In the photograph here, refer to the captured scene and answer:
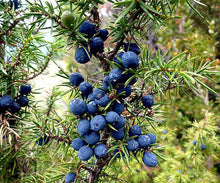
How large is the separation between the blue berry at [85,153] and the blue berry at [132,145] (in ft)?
0.38

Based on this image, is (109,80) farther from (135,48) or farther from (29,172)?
(29,172)

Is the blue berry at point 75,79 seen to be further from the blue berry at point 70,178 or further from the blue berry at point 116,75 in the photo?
the blue berry at point 70,178

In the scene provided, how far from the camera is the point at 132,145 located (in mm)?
538

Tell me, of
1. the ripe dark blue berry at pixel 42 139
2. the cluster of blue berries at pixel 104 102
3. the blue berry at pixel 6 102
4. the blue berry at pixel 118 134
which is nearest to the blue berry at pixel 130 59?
the cluster of blue berries at pixel 104 102

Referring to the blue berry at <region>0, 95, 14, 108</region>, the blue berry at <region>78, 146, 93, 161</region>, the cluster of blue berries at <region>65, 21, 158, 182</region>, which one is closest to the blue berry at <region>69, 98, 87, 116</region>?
the cluster of blue berries at <region>65, 21, 158, 182</region>

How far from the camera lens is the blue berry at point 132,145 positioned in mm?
537

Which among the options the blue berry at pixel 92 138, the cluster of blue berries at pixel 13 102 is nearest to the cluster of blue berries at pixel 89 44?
the blue berry at pixel 92 138

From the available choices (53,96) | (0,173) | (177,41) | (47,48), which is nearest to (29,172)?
(0,173)

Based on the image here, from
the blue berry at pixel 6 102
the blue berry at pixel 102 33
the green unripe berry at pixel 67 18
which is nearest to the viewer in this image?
the green unripe berry at pixel 67 18

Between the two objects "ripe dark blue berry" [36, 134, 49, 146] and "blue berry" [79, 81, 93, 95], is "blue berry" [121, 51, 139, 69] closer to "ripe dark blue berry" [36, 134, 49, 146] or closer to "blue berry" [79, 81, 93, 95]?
"blue berry" [79, 81, 93, 95]

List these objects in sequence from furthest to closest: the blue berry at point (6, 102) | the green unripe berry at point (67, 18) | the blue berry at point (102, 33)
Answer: the blue berry at point (6, 102)
the blue berry at point (102, 33)
the green unripe berry at point (67, 18)

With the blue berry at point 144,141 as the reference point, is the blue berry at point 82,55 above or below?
above

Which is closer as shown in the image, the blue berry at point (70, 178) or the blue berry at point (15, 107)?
the blue berry at point (70, 178)

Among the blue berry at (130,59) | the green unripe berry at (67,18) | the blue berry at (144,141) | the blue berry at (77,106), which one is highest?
the green unripe berry at (67,18)
